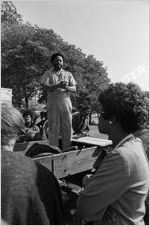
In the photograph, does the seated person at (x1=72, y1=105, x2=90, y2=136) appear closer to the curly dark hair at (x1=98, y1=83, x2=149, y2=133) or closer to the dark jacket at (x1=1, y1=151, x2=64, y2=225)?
the curly dark hair at (x1=98, y1=83, x2=149, y2=133)

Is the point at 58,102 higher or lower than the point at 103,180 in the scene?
higher

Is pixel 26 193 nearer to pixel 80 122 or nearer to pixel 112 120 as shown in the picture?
pixel 112 120

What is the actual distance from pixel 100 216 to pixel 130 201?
0.66 feet

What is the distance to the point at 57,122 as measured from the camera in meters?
4.52

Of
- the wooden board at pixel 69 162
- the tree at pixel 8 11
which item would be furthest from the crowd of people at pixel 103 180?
the tree at pixel 8 11

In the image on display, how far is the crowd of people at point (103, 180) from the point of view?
161 cm

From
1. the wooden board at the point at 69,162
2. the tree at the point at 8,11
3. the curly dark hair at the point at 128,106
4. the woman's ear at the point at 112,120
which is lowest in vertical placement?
the wooden board at the point at 69,162

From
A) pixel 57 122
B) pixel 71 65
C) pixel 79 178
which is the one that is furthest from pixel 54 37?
pixel 79 178

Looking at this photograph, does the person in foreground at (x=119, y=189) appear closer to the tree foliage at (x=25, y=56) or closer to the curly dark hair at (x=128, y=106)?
the curly dark hair at (x=128, y=106)

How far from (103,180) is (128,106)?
54 cm

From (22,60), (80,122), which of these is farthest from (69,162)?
(22,60)

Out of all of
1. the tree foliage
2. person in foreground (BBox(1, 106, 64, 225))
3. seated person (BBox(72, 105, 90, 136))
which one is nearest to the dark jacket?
person in foreground (BBox(1, 106, 64, 225))

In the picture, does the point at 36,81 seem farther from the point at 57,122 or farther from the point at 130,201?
the point at 130,201

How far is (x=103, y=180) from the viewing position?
66.4 inches
